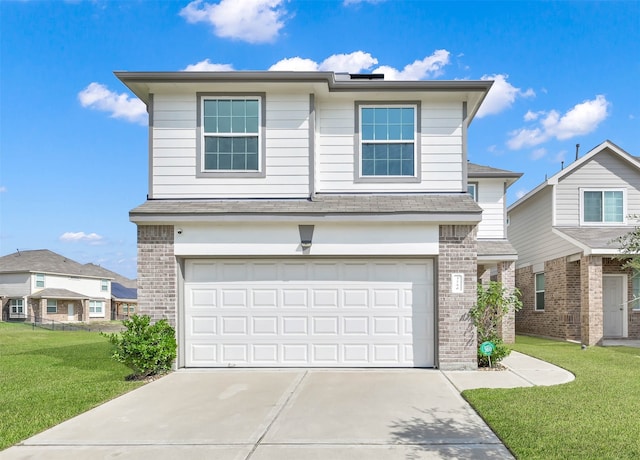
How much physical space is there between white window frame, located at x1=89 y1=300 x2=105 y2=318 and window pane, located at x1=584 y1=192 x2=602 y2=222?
39.3 meters

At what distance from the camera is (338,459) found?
512 centimetres

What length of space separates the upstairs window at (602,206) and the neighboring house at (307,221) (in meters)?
9.59

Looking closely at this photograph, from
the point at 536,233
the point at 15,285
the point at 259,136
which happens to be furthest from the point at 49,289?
the point at 536,233

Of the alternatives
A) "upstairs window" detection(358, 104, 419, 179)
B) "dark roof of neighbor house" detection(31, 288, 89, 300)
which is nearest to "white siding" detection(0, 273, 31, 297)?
"dark roof of neighbor house" detection(31, 288, 89, 300)

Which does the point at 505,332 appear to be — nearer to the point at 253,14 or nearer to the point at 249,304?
the point at 249,304

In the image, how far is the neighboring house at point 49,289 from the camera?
37625mm

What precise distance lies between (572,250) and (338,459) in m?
14.2

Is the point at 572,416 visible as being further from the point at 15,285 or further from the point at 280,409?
the point at 15,285

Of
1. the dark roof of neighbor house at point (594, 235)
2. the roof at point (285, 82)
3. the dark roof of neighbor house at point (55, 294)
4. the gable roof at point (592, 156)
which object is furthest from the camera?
the dark roof of neighbor house at point (55, 294)

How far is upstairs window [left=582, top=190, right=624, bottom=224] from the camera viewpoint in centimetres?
1789

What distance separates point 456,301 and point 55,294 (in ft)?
120

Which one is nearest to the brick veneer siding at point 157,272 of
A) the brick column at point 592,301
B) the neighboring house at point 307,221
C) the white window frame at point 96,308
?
the neighboring house at point 307,221

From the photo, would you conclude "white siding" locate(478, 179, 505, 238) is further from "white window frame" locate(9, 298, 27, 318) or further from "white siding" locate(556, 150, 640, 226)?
"white window frame" locate(9, 298, 27, 318)

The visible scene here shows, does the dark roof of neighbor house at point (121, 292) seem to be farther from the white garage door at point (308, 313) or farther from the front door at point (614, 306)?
the front door at point (614, 306)
